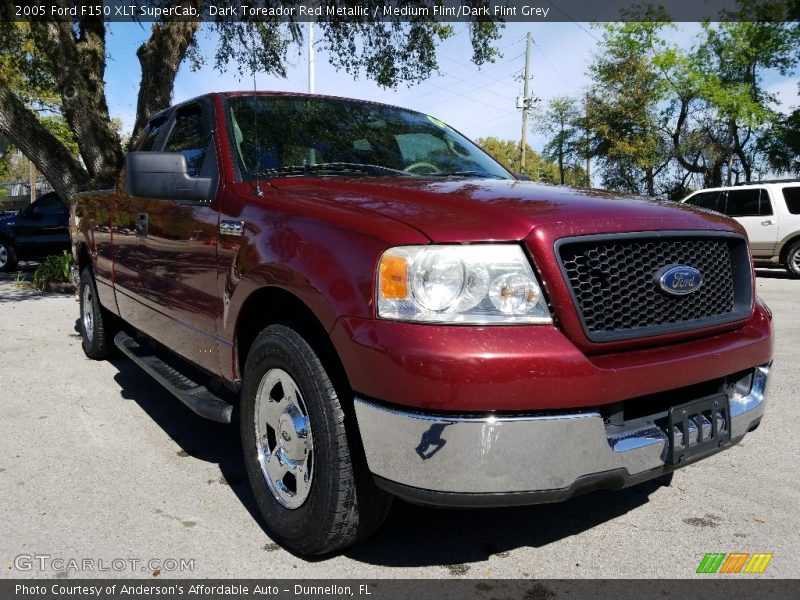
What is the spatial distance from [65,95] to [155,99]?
1.27 metres

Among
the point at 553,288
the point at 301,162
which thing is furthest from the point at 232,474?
the point at 553,288

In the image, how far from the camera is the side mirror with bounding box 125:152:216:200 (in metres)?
2.90

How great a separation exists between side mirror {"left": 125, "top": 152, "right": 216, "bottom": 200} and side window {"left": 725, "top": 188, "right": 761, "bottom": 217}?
42.1 ft

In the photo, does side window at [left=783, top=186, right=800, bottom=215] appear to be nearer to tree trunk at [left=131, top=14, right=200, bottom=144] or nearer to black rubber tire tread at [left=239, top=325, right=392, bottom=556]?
tree trunk at [left=131, top=14, right=200, bottom=144]

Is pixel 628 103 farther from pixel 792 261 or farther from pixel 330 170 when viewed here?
pixel 330 170

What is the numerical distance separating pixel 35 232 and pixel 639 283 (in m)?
14.5

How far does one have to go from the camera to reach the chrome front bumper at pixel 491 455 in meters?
1.94

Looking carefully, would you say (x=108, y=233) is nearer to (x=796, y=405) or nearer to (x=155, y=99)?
(x=796, y=405)

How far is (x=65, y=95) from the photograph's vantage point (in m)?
9.93

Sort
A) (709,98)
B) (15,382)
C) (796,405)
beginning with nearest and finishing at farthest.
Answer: (796,405) → (15,382) → (709,98)

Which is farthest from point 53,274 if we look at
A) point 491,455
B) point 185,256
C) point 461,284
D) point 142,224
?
point 491,455

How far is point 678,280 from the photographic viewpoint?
2.27 meters

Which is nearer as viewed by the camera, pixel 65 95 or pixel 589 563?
pixel 589 563

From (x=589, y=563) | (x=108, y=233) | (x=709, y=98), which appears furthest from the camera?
(x=709, y=98)
